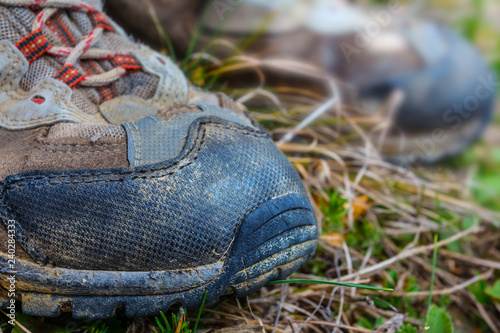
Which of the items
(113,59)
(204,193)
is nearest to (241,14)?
(113,59)

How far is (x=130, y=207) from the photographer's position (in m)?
0.80

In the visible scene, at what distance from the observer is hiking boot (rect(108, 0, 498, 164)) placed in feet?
5.78

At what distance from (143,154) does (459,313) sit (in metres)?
1.04

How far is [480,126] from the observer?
2010 mm

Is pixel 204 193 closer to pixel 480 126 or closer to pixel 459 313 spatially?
pixel 459 313

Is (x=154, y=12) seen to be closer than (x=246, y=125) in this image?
No

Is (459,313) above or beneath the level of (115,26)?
beneath
